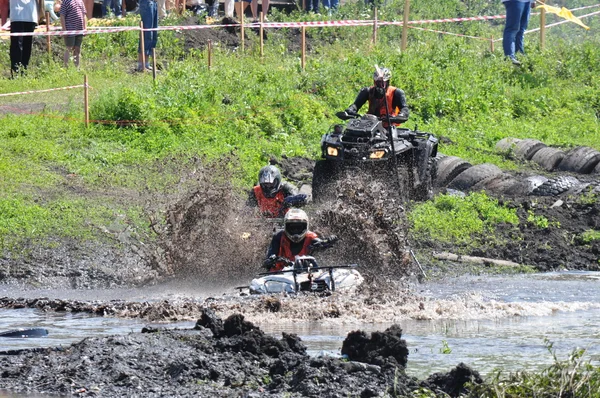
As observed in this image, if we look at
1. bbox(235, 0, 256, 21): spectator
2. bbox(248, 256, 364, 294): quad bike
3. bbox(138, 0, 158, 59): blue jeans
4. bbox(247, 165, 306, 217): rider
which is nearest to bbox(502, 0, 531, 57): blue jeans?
bbox(235, 0, 256, 21): spectator

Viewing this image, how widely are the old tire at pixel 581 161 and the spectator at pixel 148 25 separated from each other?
945 centimetres

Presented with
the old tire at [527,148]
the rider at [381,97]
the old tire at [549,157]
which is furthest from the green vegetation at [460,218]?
the old tire at [527,148]

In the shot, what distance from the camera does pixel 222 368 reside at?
1117 centimetres

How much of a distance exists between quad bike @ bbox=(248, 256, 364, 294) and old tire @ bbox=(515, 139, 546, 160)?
35.6ft

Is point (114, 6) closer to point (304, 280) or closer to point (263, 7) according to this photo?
point (263, 7)

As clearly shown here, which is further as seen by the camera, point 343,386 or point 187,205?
point 187,205

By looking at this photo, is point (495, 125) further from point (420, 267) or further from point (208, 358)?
point (208, 358)

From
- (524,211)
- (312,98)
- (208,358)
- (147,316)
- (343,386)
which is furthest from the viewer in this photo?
(312,98)

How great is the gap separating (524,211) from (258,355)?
1176cm

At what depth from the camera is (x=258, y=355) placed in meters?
11.5

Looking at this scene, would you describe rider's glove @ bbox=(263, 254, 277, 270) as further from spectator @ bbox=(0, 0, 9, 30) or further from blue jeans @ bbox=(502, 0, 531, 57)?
blue jeans @ bbox=(502, 0, 531, 57)

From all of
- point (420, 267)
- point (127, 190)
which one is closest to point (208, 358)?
point (420, 267)

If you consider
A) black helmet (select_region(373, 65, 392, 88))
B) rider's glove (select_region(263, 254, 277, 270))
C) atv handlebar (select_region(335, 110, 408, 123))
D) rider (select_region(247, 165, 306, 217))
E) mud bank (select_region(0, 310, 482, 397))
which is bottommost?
rider's glove (select_region(263, 254, 277, 270))

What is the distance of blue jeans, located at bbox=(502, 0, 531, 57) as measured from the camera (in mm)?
31969
